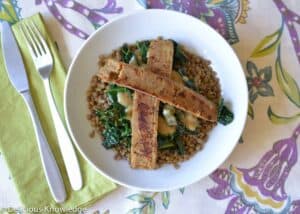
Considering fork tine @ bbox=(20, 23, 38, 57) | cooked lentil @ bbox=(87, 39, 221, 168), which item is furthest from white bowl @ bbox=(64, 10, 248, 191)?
fork tine @ bbox=(20, 23, 38, 57)

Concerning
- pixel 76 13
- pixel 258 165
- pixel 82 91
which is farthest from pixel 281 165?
pixel 76 13

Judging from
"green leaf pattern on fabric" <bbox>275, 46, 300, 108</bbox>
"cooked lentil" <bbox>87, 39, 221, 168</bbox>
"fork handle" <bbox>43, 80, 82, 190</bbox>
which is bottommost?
"fork handle" <bbox>43, 80, 82, 190</bbox>

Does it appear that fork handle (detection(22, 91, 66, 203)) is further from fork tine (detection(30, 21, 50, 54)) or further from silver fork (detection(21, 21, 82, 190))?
fork tine (detection(30, 21, 50, 54))

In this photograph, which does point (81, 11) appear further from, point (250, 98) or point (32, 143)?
point (250, 98)

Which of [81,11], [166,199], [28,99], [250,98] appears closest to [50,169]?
[28,99]

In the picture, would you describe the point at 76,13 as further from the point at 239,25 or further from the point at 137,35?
the point at 239,25

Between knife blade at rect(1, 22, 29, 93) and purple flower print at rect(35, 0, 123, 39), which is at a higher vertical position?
purple flower print at rect(35, 0, 123, 39)
